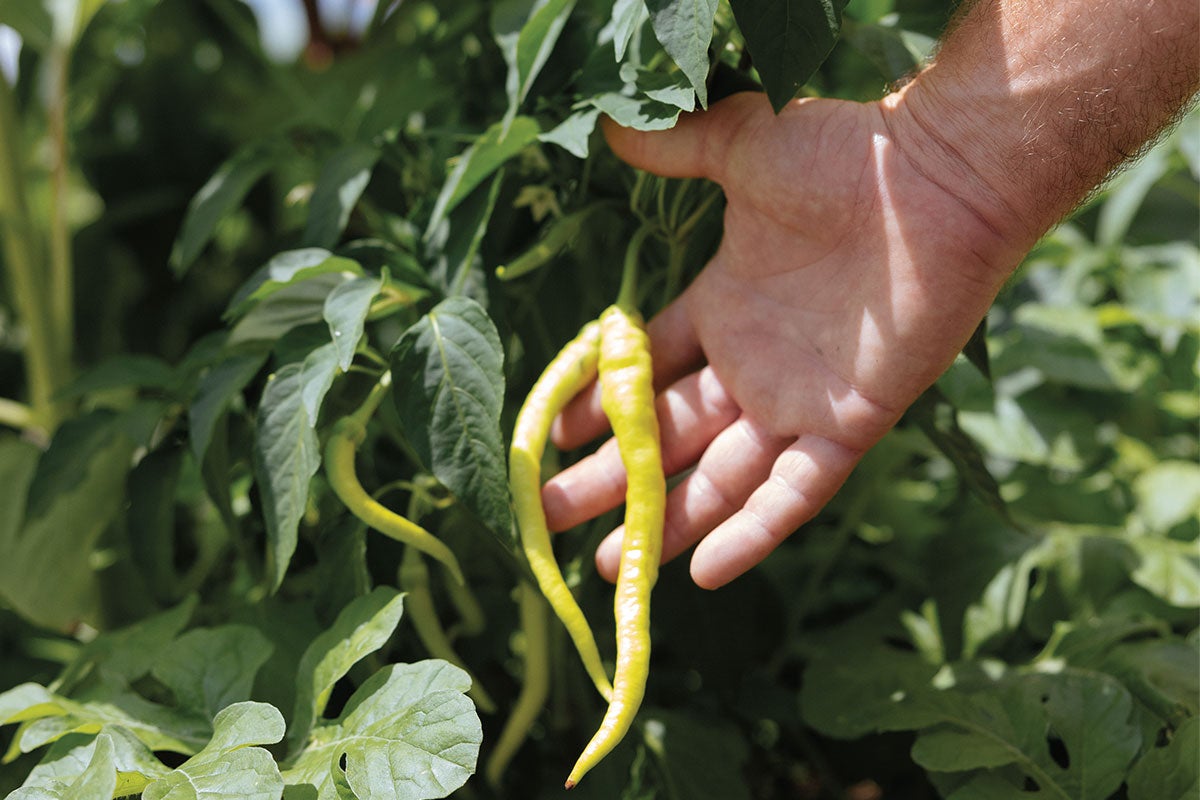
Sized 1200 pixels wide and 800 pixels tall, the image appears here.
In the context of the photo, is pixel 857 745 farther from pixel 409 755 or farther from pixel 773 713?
pixel 409 755

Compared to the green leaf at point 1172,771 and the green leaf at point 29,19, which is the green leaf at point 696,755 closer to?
the green leaf at point 1172,771

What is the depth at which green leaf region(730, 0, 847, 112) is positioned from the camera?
754 mm

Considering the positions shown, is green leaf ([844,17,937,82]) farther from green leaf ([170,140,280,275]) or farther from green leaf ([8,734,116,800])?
green leaf ([8,734,116,800])

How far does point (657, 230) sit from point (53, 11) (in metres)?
1.07

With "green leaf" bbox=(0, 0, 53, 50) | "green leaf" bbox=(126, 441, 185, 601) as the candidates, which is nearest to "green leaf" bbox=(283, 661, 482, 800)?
"green leaf" bbox=(126, 441, 185, 601)

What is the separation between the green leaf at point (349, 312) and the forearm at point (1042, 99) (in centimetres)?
48

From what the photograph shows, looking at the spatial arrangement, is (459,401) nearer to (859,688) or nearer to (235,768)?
(235,768)

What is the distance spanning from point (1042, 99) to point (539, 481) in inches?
21.4

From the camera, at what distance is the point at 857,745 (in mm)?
1310

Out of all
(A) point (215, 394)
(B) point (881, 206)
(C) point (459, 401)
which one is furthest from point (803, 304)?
(A) point (215, 394)

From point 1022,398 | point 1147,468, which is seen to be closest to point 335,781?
point 1022,398

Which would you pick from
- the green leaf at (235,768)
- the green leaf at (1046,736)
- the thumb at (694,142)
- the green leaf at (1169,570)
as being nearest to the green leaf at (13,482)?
the green leaf at (235,768)

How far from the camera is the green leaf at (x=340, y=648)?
0.81 meters

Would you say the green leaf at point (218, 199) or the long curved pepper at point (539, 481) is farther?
the green leaf at point (218, 199)
